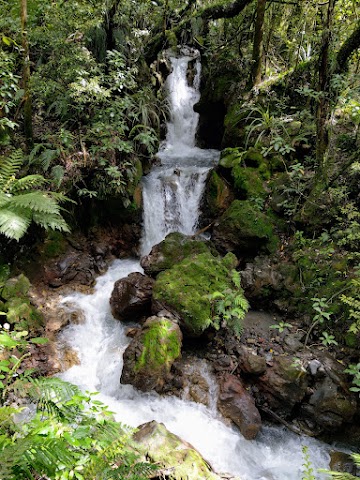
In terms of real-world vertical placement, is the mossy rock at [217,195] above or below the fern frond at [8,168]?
below

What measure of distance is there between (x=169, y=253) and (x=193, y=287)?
1.19 metres

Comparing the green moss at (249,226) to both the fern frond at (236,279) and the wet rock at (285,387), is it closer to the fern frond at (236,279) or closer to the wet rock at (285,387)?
the fern frond at (236,279)

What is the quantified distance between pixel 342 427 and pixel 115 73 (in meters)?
6.92

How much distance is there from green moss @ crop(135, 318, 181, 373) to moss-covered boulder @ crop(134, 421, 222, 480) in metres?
0.96

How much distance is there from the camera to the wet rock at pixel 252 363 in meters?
4.23

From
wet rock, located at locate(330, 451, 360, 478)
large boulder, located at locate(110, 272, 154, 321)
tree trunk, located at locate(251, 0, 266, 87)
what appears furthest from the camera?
tree trunk, located at locate(251, 0, 266, 87)

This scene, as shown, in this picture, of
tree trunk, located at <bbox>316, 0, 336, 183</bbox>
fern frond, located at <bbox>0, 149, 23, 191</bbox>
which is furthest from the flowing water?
tree trunk, located at <bbox>316, 0, 336, 183</bbox>

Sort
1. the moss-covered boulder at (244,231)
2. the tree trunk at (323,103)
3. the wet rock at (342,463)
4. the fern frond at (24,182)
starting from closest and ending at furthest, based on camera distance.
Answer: the wet rock at (342,463) → the fern frond at (24,182) → the tree trunk at (323,103) → the moss-covered boulder at (244,231)

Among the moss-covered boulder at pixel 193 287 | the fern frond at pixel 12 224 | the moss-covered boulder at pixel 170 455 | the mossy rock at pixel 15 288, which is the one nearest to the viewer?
the moss-covered boulder at pixel 170 455

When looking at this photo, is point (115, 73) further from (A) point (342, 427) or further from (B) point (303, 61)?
(A) point (342, 427)

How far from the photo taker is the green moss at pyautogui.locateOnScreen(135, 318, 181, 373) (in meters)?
4.15

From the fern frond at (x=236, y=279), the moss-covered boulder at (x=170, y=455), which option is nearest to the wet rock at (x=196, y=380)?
the moss-covered boulder at (x=170, y=455)

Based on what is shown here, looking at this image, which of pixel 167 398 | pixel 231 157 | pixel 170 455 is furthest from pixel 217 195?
pixel 170 455

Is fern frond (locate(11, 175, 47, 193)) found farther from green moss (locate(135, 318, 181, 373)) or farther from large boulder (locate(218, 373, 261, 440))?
large boulder (locate(218, 373, 261, 440))
